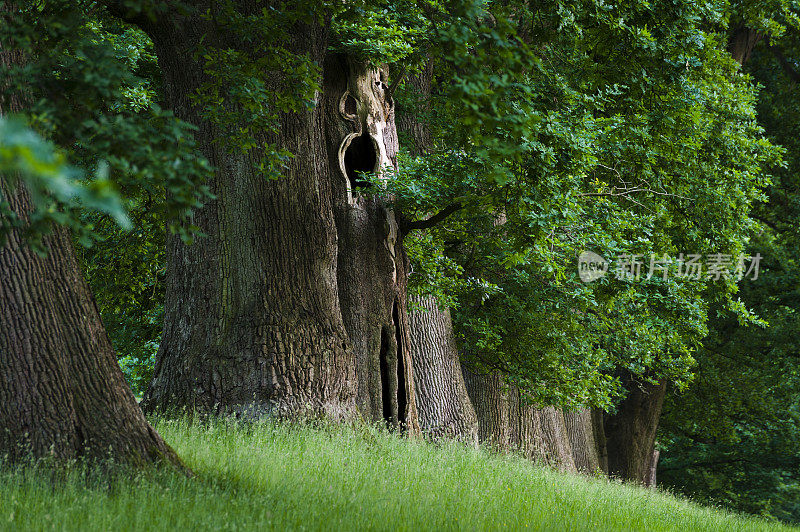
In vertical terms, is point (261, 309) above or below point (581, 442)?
above

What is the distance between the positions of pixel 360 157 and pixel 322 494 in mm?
5482

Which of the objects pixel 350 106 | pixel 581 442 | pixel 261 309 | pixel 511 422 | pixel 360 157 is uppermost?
pixel 350 106

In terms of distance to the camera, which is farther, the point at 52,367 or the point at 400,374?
the point at 400,374

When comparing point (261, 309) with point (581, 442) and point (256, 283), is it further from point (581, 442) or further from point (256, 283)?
point (581, 442)

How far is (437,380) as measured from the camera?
11.1 m

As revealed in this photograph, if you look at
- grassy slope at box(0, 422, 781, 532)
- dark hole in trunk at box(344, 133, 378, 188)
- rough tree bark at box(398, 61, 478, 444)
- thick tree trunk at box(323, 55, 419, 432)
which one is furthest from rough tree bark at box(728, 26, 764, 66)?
grassy slope at box(0, 422, 781, 532)

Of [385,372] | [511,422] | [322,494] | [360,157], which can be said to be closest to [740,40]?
[511,422]

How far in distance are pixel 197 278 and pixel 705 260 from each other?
7966 mm

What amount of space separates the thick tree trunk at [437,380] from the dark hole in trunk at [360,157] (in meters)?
2.09

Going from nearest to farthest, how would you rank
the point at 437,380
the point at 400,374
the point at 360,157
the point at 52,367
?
1. the point at 52,367
2. the point at 400,374
3. the point at 360,157
4. the point at 437,380

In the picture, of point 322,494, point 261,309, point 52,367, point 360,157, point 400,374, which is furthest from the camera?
point 360,157

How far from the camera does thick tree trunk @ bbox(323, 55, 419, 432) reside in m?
9.62

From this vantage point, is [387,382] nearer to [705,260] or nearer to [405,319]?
[405,319]

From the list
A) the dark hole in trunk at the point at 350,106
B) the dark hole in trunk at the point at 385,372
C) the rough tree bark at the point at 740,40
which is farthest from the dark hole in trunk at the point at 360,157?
the rough tree bark at the point at 740,40
